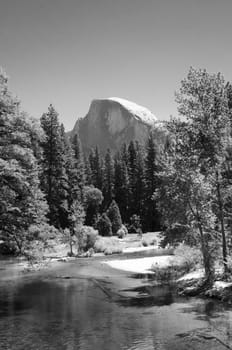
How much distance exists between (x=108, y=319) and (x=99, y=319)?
0.34 meters

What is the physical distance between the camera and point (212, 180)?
1970 cm

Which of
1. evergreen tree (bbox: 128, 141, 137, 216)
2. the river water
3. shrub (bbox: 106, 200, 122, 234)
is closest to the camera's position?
the river water

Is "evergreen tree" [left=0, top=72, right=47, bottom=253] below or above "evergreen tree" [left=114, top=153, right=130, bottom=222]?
below

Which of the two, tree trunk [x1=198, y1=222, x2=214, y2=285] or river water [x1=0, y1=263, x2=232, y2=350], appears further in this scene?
tree trunk [x1=198, y1=222, x2=214, y2=285]

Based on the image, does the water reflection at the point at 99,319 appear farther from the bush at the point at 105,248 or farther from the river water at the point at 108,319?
the bush at the point at 105,248

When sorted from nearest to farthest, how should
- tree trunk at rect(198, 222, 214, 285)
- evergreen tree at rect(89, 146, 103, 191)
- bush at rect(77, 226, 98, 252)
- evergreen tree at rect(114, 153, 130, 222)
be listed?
1. tree trunk at rect(198, 222, 214, 285)
2. bush at rect(77, 226, 98, 252)
3. evergreen tree at rect(114, 153, 130, 222)
4. evergreen tree at rect(89, 146, 103, 191)

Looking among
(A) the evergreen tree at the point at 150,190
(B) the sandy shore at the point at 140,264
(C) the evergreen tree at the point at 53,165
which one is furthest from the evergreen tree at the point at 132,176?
(B) the sandy shore at the point at 140,264

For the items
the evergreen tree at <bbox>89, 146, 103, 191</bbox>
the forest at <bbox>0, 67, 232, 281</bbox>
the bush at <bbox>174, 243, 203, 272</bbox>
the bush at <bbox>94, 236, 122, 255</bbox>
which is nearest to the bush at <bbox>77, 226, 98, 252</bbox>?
the bush at <bbox>94, 236, 122, 255</bbox>

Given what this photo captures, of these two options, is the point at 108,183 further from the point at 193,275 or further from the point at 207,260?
the point at 207,260

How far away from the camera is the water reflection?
1099 centimetres

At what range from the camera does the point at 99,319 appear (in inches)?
548

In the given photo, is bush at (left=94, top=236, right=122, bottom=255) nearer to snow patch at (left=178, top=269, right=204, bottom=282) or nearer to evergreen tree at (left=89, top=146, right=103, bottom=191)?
snow patch at (left=178, top=269, right=204, bottom=282)

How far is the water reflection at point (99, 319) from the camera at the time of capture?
11.0m

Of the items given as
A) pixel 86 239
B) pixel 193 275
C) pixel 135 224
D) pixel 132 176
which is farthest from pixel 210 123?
pixel 132 176
